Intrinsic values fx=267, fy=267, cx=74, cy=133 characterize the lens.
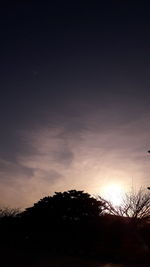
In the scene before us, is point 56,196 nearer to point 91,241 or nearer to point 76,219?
point 76,219

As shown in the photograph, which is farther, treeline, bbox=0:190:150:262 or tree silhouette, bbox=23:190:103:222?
tree silhouette, bbox=23:190:103:222

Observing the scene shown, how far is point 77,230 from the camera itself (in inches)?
1043

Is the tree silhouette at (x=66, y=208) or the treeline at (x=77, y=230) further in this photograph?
the tree silhouette at (x=66, y=208)

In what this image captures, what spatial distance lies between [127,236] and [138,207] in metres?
5.52

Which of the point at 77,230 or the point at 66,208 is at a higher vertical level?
the point at 66,208

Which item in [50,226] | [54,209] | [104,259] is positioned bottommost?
A: [104,259]

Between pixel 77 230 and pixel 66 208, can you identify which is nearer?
pixel 77 230

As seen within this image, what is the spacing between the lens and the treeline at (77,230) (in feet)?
81.9

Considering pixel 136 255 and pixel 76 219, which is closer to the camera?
pixel 136 255

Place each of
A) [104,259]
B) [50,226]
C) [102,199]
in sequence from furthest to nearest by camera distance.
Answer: [102,199] → [50,226] → [104,259]

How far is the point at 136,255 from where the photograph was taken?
24531 mm

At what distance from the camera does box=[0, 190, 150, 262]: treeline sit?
2495cm

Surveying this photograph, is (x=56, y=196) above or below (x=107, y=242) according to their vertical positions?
above

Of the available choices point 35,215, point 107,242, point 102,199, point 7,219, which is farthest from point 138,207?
point 7,219
